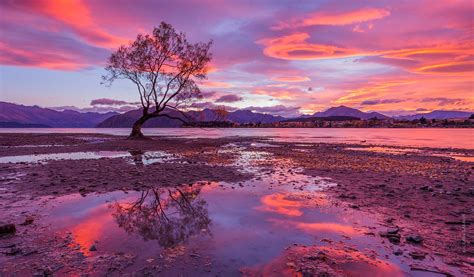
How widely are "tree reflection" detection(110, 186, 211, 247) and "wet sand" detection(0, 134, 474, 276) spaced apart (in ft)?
0.11

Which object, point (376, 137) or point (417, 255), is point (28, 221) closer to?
point (417, 255)

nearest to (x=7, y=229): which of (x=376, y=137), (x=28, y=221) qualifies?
(x=28, y=221)

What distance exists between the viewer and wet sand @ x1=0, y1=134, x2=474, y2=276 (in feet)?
18.9

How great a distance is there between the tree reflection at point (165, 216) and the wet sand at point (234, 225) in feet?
0.11

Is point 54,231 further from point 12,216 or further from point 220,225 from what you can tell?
point 220,225

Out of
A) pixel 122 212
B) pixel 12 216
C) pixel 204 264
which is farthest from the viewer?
pixel 122 212

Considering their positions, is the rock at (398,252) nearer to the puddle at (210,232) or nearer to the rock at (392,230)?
the puddle at (210,232)

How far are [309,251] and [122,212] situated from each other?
5.96m

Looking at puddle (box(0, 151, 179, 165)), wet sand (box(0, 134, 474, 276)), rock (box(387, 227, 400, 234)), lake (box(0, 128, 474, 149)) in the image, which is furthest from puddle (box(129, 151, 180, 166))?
lake (box(0, 128, 474, 149))

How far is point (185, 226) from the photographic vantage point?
26.4 feet

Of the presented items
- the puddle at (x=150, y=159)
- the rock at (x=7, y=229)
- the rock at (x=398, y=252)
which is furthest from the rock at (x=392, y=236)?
the puddle at (x=150, y=159)

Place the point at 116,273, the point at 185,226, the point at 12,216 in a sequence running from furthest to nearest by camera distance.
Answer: the point at 12,216 < the point at 185,226 < the point at 116,273

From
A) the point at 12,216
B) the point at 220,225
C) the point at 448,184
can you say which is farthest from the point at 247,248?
the point at 448,184

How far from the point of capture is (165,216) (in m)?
8.91
